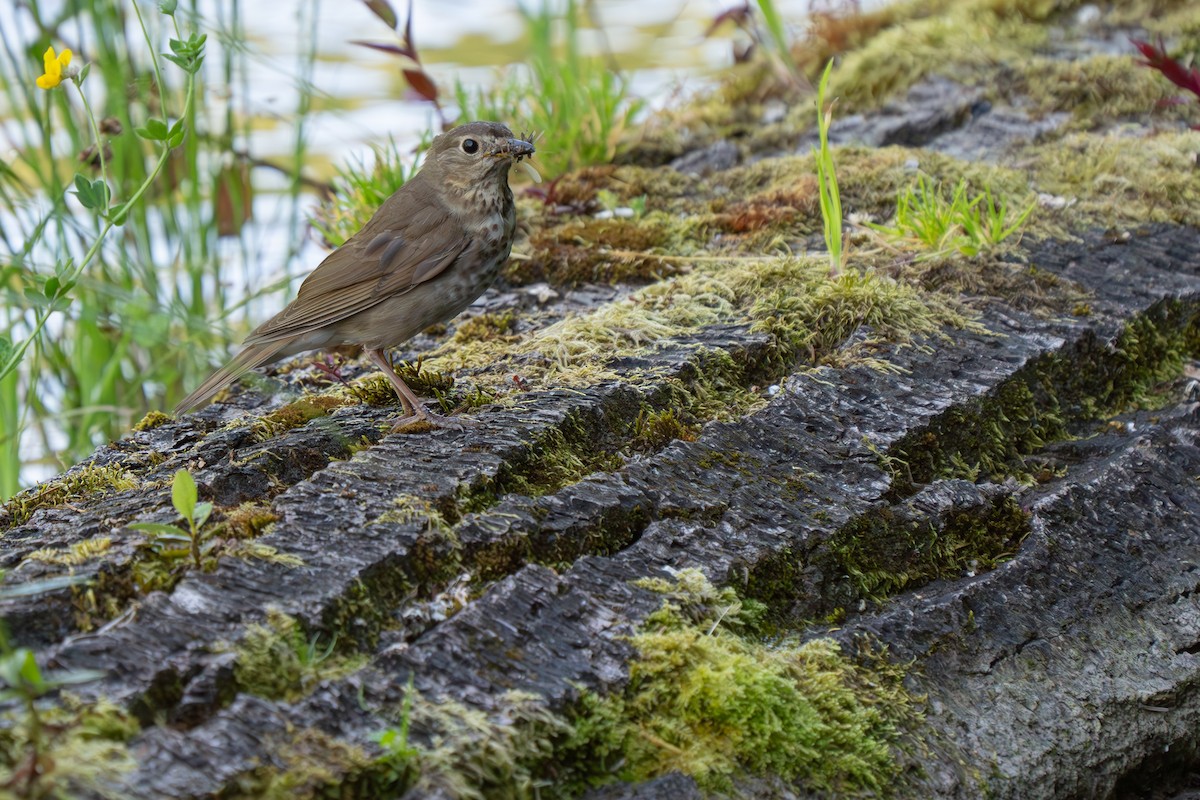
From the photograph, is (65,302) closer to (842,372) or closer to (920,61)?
(842,372)

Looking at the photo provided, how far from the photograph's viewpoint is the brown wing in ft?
11.2

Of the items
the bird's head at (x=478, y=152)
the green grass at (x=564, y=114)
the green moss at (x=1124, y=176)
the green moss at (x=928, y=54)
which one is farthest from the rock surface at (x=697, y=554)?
the green moss at (x=928, y=54)

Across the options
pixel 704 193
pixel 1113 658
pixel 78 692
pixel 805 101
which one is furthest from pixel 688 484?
pixel 805 101

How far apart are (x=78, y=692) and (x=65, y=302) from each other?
1266 millimetres

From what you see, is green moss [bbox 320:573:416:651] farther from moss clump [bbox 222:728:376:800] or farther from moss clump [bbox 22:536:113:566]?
moss clump [bbox 22:536:113:566]

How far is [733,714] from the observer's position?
2.05 metres

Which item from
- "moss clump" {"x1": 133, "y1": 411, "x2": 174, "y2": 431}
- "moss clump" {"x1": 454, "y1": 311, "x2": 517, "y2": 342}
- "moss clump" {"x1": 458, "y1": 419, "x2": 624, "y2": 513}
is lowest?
"moss clump" {"x1": 458, "y1": 419, "x2": 624, "y2": 513}

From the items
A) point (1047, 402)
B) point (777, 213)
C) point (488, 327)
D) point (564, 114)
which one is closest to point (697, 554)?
point (1047, 402)

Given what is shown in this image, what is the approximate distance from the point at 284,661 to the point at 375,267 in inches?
72.5

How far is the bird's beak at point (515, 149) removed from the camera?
3.64 metres

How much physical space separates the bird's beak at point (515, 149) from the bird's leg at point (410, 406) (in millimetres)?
804

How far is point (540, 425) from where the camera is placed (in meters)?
2.64

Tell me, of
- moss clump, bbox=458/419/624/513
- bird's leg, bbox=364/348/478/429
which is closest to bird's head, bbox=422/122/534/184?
bird's leg, bbox=364/348/478/429

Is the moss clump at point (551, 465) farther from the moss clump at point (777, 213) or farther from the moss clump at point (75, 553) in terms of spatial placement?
the moss clump at point (777, 213)
